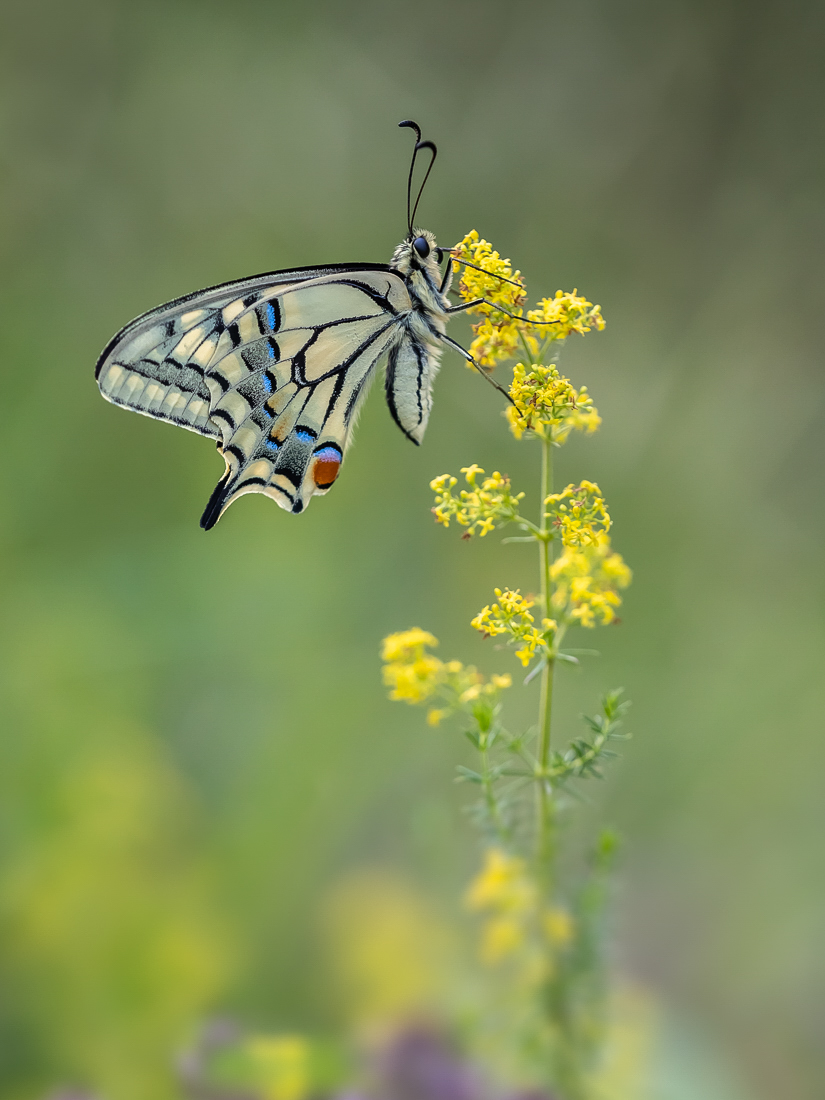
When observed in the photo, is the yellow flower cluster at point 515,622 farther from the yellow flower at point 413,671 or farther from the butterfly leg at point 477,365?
the butterfly leg at point 477,365

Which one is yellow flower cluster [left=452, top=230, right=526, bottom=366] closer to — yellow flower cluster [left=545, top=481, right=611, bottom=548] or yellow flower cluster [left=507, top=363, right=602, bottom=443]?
yellow flower cluster [left=507, top=363, right=602, bottom=443]

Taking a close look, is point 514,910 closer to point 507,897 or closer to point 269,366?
point 507,897

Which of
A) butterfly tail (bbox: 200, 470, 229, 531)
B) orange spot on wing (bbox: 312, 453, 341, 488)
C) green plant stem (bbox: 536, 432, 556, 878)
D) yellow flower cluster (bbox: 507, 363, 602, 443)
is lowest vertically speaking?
green plant stem (bbox: 536, 432, 556, 878)

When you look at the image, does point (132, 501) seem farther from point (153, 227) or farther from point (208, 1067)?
point (208, 1067)

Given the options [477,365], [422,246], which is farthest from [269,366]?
[477,365]

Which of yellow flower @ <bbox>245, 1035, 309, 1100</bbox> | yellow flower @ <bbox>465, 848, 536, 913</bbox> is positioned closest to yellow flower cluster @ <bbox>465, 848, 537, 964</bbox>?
yellow flower @ <bbox>465, 848, 536, 913</bbox>

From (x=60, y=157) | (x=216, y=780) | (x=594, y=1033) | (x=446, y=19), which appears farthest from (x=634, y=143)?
(x=594, y=1033)

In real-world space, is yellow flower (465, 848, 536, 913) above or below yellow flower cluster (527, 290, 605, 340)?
below
